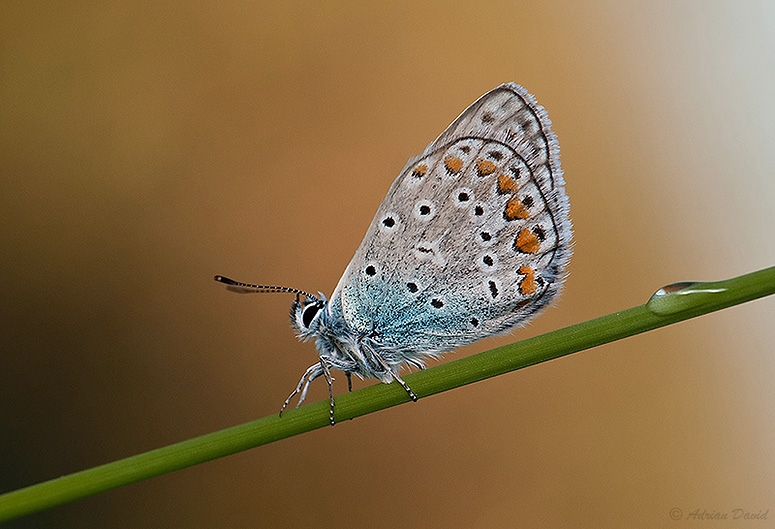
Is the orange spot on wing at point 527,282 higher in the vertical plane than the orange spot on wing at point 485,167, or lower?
A: lower

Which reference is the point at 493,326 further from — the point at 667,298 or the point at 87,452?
the point at 87,452

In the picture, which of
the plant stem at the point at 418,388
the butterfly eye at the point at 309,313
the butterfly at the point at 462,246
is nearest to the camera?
the plant stem at the point at 418,388

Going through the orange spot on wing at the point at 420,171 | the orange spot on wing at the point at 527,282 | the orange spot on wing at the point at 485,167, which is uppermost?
the orange spot on wing at the point at 420,171

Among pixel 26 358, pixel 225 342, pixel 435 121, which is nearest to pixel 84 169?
pixel 26 358

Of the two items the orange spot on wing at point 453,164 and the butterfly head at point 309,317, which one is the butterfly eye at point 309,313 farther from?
the orange spot on wing at point 453,164

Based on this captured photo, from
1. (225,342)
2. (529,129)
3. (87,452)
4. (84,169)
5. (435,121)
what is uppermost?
(84,169)

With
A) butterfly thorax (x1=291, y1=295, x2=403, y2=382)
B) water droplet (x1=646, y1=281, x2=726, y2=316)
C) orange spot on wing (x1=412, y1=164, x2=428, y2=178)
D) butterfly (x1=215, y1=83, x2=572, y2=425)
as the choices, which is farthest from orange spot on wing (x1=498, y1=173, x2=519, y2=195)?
water droplet (x1=646, y1=281, x2=726, y2=316)

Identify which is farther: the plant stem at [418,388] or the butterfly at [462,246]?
the butterfly at [462,246]

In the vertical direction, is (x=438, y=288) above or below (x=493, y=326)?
above

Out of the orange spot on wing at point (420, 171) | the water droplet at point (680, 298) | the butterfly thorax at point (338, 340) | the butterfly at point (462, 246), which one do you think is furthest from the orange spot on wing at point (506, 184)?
the water droplet at point (680, 298)
